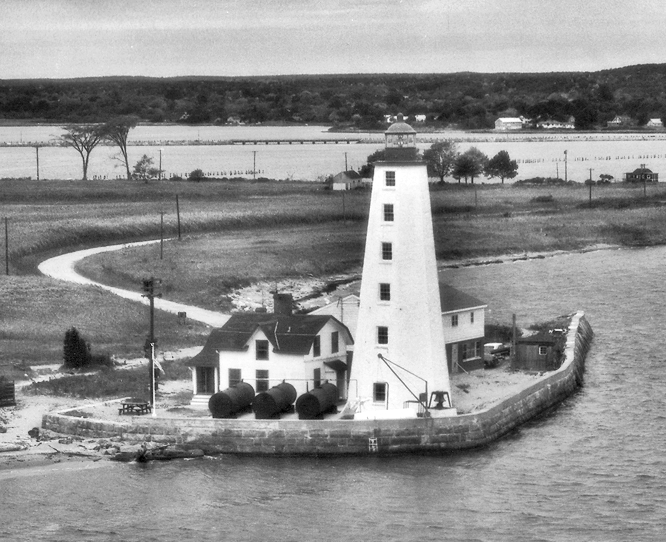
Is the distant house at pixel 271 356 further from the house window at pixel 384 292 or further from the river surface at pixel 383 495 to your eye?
the river surface at pixel 383 495

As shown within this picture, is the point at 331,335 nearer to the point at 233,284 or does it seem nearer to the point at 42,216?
the point at 233,284

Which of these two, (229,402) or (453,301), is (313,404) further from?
(453,301)

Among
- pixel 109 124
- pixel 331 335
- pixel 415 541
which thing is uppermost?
pixel 109 124

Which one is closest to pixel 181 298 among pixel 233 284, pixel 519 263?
pixel 233 284

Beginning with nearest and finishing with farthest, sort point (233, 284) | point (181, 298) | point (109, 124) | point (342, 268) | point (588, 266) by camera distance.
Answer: point (181, 298)
point (233, 284)
point (342, 268)
point (588, 266)
point (109, 124)

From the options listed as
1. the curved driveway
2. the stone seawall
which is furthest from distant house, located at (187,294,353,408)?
the curved driveway

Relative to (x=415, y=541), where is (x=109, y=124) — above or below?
above

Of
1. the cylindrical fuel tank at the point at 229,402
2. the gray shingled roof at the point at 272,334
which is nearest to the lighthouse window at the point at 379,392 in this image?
the gray shingled roof at the point at 272,334
